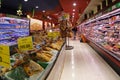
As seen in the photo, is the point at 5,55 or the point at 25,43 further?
the point at 25,43

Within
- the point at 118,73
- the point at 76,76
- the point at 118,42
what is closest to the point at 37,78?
the point at 76,76

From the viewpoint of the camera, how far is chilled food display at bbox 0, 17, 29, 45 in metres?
5.93

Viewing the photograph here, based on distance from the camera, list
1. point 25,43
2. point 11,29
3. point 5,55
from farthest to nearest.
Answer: point 11,29
point 25,43
point 5,55

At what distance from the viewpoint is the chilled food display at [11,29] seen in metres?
5.93

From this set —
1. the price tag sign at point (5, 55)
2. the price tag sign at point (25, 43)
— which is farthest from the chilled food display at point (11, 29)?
the price tag sign at point (5, 55)

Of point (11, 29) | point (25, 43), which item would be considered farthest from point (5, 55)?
point (11, 29)

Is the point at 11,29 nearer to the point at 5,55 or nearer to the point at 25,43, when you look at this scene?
the point at 25,43

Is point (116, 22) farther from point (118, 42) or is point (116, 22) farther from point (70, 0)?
point (70, 0)

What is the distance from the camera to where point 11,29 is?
21.7 ft

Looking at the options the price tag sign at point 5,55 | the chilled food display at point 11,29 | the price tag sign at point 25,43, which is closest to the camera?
the price tag sign at point 5,55

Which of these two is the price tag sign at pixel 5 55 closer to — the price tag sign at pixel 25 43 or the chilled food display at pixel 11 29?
the price tag sign at pixel 25 43

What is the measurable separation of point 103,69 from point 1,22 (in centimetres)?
358

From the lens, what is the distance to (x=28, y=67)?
6.87 ft

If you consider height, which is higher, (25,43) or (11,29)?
(11,29)
